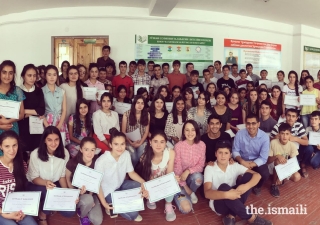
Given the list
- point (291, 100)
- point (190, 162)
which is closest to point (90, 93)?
point (190, 162)

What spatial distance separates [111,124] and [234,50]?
16.1ft

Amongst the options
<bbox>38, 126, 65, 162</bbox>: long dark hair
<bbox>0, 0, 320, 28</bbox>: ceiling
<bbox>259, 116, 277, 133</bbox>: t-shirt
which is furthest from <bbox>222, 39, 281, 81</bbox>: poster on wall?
<bbox>38, 126, 65, 162</bbox>: long dark hair

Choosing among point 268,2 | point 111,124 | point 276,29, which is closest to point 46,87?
point 111,124

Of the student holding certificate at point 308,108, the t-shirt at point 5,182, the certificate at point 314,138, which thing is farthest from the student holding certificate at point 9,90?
the student holding certificate at point 308,108

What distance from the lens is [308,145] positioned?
12.9 ft

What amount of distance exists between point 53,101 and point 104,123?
0.75m

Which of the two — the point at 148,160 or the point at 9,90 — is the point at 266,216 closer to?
the point at 148,160

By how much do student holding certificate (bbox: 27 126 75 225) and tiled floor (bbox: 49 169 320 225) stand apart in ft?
1.34

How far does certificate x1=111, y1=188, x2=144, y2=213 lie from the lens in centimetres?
237

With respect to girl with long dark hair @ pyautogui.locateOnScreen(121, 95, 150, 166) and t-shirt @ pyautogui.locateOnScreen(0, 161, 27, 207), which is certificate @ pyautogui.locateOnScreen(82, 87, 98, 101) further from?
t-shirt @ pyautogui.locateOnScreen(0, 161, 27, 207)

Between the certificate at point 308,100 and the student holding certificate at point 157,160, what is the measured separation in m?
3.15

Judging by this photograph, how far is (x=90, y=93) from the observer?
13.0 feet

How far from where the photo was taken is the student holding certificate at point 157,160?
274 cm

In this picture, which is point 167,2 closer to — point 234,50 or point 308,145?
point 234,50
